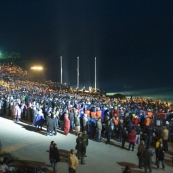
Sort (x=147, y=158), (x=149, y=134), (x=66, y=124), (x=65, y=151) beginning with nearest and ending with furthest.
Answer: (x=147, y=158), (x=65, y=151), (x=149, y=134), (x=66, y=124)

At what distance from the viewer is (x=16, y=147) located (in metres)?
12.3

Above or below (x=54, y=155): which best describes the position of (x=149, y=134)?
above

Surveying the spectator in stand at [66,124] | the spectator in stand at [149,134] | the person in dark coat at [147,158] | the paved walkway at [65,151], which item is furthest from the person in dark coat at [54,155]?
the spectator in stand at [149,134]

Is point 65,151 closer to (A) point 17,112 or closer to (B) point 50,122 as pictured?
(B) point 50,122

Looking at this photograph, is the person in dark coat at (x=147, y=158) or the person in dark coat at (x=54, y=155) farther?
the person in dark coat at (x=147, y=158)

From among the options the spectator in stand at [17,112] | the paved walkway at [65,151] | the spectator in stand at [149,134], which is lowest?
the paved walkway at [65,151]

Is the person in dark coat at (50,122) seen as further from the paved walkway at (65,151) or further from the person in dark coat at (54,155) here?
the person in dark coat at (54,155)

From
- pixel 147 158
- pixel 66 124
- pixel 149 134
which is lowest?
pixel 147 158

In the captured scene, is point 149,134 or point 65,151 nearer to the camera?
point 65,151

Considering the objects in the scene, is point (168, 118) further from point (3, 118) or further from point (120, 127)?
point (3, 118)

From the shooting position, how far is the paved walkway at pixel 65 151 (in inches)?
402

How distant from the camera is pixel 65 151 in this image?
38.8 ft

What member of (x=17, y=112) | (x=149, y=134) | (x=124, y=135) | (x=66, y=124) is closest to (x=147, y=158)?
(x=124, y=135)

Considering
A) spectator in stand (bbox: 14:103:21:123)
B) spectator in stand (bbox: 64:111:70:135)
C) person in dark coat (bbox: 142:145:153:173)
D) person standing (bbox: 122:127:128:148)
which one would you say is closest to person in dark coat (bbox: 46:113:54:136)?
spectator in stand (bbox: 64:111:70:135)
